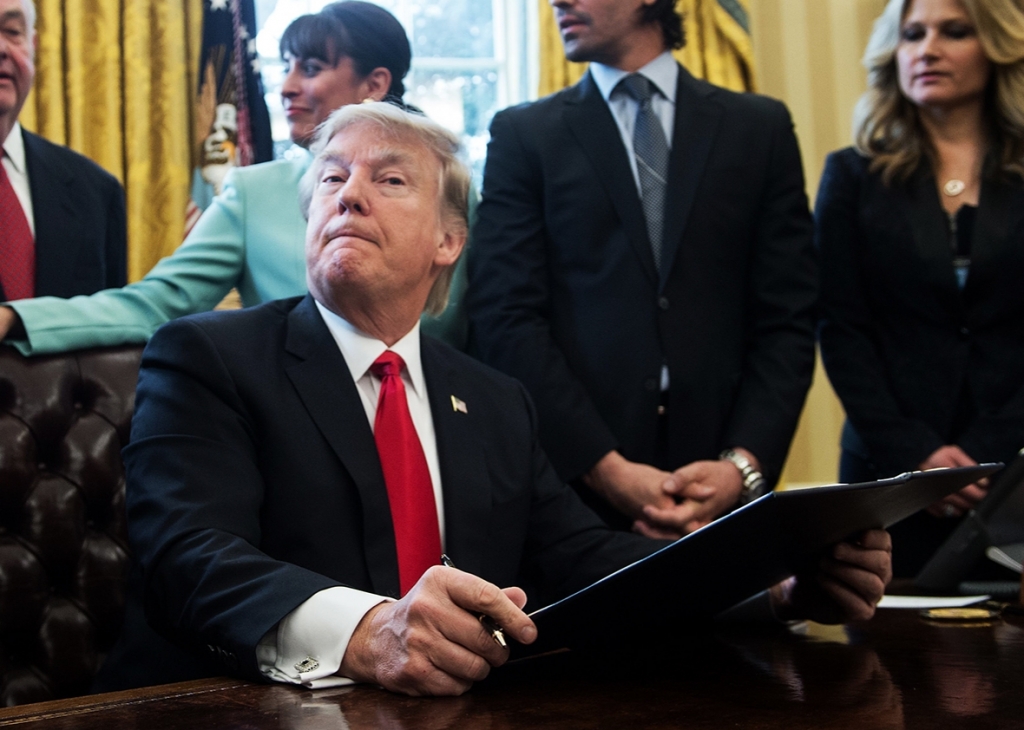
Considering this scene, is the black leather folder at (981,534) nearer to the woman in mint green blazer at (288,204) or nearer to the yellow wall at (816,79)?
the woman in mint green blazer at (288,204)

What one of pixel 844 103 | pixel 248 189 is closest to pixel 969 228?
pixel 248 189

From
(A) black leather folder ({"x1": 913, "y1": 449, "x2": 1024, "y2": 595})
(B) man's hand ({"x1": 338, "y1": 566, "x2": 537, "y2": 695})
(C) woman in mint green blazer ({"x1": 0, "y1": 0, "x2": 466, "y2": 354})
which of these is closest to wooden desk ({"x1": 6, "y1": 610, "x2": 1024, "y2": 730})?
(B) man's hand ({"x1": 338, "y1": 566, "x2": 537, "y2": 695})

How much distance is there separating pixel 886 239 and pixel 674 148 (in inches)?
23.2

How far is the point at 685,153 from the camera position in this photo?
2488mm

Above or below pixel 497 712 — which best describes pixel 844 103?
above

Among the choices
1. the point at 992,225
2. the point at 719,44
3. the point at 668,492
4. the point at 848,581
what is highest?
the point at 719,44

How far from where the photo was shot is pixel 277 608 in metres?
1.23

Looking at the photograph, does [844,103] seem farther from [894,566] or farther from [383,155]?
[383,155]

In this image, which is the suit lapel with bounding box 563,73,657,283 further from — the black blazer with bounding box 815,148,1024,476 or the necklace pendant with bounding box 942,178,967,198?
the necklace pendant with bounding box 942,178,967,198

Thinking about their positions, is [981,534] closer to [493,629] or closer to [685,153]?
[685,153]

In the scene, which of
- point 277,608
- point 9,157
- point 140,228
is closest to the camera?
point 277,608

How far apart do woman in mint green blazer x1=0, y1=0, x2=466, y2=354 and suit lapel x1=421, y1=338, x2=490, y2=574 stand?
59 centimetres

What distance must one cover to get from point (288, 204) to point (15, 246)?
546 millimetres

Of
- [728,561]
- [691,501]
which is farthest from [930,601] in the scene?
[728,561]
